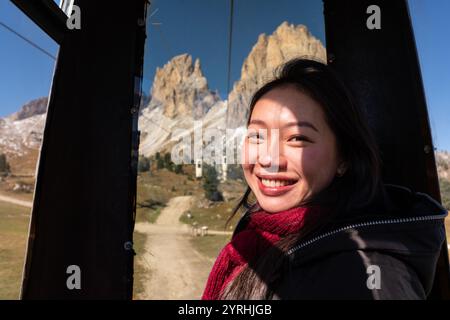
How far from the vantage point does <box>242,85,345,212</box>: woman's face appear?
110 centimetres

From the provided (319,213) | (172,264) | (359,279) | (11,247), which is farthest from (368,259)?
(172,264)

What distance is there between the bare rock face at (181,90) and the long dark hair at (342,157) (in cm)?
5139

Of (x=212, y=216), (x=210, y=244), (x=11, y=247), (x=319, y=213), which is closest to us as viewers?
(x=319, y=213)

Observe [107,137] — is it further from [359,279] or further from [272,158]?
[359,279]

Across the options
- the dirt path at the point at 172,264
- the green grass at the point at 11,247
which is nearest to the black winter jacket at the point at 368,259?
the green grass at the point at 11,247

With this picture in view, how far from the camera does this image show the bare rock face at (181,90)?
54.1 meters

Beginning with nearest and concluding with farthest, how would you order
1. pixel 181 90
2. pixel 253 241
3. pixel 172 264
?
pixel 253 241
pixel 172 264
pixel 181 90

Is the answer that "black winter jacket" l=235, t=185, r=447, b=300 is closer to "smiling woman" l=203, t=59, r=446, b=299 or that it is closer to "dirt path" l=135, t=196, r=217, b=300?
"smiling woman" l=203, t=59, r=446, b=299

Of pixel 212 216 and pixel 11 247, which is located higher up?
pixel 212 216

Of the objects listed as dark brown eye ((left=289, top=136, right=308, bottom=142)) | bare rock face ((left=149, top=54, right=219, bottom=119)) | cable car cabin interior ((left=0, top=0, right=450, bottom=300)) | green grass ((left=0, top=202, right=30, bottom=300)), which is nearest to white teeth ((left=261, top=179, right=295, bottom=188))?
dark brown eye ((left=289, top=136, right=308, bottom=142))

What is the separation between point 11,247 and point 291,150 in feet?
30.1

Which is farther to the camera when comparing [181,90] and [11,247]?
[181,90]

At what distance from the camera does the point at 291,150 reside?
1.10 meters
